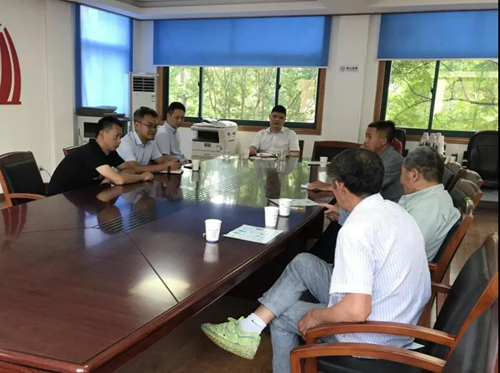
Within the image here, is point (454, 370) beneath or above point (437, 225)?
beneath

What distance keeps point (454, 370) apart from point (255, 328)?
2.48 feet

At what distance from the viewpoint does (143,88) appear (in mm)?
6652

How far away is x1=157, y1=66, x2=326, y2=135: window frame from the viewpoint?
20.2 feet

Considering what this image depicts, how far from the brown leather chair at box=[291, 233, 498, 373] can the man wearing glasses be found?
7.28 ft

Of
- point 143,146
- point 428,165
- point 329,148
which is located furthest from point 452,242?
point 329,148

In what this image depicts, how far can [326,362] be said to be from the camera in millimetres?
1441

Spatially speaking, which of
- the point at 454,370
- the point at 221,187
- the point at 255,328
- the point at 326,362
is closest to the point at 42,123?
the point at 221,187

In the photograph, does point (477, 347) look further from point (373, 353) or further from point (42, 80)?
point (42, 80)

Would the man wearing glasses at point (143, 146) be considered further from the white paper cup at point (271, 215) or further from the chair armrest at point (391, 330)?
the chair armrest at point (391, 330)

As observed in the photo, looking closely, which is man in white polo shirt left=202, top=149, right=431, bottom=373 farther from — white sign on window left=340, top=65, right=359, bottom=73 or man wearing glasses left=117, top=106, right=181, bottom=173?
white sign on window left=340, top=65, right=359, bottom=73

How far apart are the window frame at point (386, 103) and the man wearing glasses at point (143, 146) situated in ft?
11.2

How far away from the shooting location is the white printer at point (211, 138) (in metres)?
5.91

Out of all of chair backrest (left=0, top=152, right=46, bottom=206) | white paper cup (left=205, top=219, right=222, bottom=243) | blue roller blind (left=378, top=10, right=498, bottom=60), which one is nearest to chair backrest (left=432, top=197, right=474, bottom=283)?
white paper cup (left=205, top=219, right=222, bottom=243)

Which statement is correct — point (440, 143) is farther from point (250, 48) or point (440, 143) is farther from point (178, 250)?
point (178, 250)
